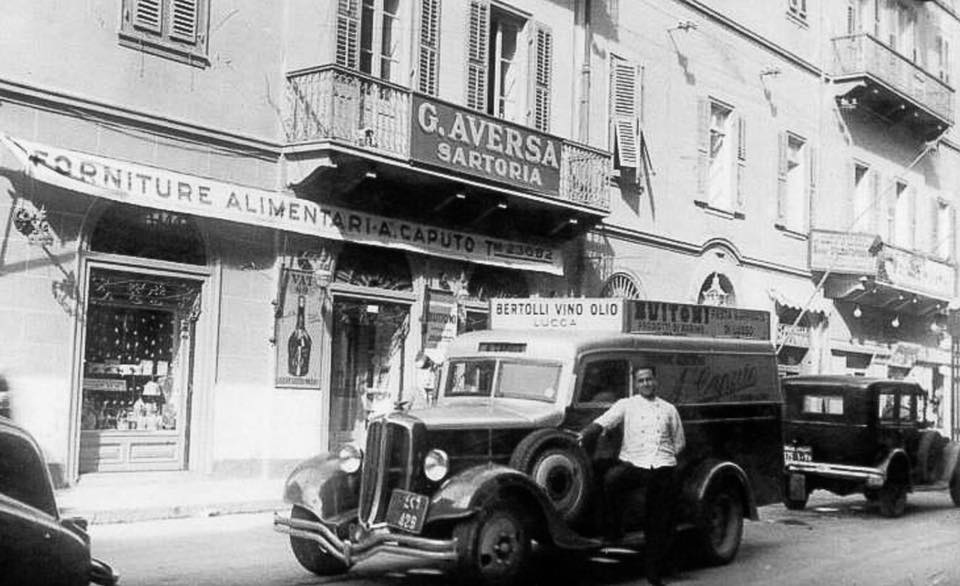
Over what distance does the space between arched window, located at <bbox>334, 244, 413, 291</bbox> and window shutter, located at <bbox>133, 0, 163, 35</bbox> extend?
413 cm

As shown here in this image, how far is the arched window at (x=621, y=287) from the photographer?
21.5 meters

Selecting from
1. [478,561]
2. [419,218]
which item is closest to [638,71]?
[419,218]

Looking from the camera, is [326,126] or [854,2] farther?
[854,2]

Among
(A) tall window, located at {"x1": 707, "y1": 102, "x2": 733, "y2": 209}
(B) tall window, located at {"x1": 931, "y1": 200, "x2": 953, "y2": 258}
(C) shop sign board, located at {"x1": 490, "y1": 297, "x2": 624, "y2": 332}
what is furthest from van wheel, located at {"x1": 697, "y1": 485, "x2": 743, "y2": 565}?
(B) tall window, located at {"x1": 931, "y1": 200, "x2": 953, "y2": 258}

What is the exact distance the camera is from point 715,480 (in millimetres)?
10070

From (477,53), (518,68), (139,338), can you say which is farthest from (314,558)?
(518,68)

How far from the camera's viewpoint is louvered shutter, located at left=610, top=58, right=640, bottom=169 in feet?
70.8

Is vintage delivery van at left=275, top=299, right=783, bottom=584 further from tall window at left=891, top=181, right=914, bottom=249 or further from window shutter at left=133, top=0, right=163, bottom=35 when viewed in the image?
tall window at left=891, top=181, right=914, bottom=249

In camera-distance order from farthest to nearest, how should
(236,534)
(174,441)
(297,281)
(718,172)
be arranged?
(718,172) → (297,281) → (174,441) → (236,534)

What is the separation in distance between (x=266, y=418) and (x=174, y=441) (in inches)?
51.5

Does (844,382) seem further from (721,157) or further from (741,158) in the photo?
(741,158)

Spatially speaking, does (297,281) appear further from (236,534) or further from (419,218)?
(236,534)

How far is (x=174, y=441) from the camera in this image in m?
14.7

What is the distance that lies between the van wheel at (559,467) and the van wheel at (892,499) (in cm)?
689
